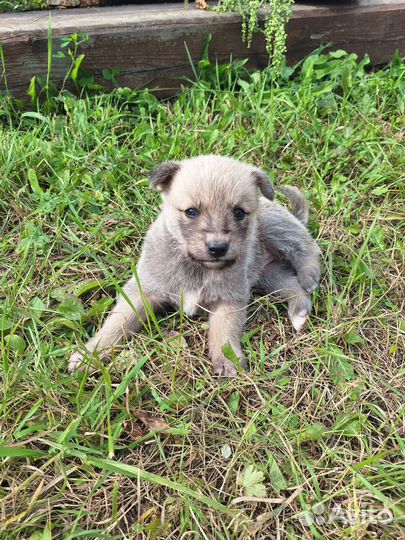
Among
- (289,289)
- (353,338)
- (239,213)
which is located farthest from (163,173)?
(353,338)

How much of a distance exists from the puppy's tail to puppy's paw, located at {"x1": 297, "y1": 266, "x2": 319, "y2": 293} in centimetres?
45

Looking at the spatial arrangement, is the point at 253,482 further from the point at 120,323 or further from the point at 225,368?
the point at 120,323

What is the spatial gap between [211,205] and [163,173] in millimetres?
367

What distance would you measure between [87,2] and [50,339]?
135 inches

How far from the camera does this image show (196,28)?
4680 mm

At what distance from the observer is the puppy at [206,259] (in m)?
3.01

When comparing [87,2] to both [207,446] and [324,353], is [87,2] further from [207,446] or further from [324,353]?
[207,446]

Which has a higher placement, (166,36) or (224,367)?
(166,36)

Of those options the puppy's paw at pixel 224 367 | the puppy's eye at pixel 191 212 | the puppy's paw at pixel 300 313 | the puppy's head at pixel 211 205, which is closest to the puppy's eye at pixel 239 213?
the puppy's head at pixel 211 205

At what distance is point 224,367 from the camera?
9.89 ft

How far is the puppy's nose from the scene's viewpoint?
289 centimetres

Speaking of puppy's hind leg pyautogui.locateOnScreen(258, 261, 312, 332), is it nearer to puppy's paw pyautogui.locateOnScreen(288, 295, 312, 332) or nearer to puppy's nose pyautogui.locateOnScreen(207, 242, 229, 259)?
puppy's paw pyautogui.locateOnScreen(288, 295, 312, 332)

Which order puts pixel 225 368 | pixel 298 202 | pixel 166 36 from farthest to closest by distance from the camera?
pixel 166 36 < pixel 298 202 < pixel 225 368

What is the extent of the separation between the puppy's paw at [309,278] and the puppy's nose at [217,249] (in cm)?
88
